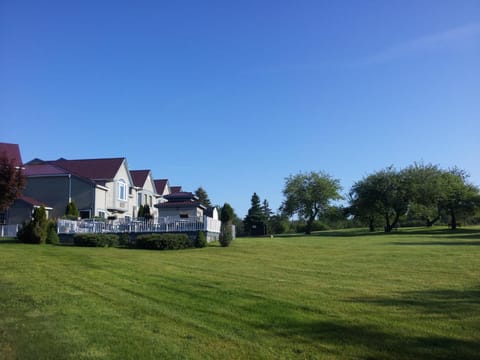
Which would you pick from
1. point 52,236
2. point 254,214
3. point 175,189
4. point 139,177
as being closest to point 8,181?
point 52,236

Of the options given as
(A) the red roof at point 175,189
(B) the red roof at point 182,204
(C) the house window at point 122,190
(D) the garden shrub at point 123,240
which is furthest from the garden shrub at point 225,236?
(A) the red roof at point 175,189

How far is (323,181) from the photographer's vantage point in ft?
210

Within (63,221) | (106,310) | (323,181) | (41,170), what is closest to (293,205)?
(323,181)

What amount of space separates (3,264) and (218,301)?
9.28 metres

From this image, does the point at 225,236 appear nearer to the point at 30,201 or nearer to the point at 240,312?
the point at 240,312

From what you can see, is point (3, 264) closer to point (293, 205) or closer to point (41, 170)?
point (41, 170)

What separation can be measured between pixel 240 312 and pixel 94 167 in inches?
1456

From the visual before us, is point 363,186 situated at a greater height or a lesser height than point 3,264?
greater

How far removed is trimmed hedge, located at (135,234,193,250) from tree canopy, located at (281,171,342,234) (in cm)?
4142

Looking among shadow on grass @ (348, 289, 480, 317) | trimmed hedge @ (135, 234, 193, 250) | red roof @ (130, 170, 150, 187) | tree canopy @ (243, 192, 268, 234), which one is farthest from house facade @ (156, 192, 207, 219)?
tree canopy @ (243, 192, 268, 234)

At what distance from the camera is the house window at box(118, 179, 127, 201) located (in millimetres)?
42594

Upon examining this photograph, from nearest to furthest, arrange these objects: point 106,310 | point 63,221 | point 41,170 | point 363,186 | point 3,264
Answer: point 106,310
point 3,264
point 63,221
point 41,170
point 363,186

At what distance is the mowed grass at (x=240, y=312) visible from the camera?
20.8 feet

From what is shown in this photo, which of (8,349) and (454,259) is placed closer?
(8,349)
